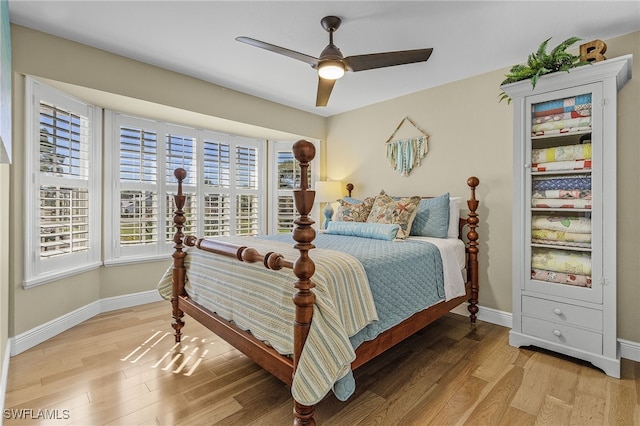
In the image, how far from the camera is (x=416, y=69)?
3.04m

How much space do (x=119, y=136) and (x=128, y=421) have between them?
279 centimetres

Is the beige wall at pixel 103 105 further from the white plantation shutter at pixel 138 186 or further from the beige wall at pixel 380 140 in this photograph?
the white plantation shutter at pixel 138 186

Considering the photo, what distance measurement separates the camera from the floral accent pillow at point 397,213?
289 centimetres

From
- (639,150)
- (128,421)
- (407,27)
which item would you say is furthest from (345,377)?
(639,150)

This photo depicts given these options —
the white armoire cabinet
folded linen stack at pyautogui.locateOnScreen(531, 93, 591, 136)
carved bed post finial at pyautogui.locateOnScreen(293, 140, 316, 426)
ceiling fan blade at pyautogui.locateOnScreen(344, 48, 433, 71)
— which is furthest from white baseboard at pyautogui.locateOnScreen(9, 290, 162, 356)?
folded linen stack at pyautogui.locateOnScreen(531, 93, 591, 136)

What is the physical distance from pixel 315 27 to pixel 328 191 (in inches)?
88.3

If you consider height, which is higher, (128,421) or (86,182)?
(86,182)

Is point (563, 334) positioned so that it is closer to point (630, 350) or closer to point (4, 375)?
point (630, 350)

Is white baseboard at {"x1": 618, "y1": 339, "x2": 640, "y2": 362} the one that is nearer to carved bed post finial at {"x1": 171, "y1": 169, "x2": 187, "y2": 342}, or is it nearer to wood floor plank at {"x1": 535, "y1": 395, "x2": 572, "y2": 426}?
wood floor plank at {"x1": 535, "y1": 395, "x2": 572, "y2": 426}

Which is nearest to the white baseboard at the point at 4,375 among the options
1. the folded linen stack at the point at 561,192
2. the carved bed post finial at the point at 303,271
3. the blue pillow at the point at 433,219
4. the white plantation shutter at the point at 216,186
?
the carved bed post finial at the point at 303,271

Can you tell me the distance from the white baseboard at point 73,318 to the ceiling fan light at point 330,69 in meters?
3.00

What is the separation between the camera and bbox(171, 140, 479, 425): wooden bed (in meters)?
1.41

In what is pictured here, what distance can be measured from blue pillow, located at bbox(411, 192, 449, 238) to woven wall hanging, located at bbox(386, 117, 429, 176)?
2.26 feet

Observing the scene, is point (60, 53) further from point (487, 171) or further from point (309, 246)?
point (487, 171)
